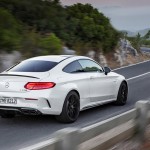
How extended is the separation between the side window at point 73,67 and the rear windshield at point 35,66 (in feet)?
0.86

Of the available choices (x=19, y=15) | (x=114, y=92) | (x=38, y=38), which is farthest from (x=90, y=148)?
(x=19, y=15)

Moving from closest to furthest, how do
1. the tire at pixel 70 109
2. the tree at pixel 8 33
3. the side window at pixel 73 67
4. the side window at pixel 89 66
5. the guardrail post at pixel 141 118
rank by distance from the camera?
the guardrail post at pixel 141 118
the tire at pixel 70 109
the side window at pixel 73 67
the side window at pixel 89 66
the tree at pixel 8 33

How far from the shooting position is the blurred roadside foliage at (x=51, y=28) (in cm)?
2112

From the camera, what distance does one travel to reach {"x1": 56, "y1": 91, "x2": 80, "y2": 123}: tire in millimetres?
10308

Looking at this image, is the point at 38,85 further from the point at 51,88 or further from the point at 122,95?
the point at 122,95

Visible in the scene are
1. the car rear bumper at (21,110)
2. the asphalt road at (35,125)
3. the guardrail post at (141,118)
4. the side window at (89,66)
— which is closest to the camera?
the guardrail post at (141,118)

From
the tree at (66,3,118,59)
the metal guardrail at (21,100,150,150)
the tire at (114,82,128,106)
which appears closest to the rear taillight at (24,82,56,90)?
the metal guardrail at (21,100,150,150)

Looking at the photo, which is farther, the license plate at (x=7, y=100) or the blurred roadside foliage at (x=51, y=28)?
the blurred roadside foliage at (x=51, y=28)

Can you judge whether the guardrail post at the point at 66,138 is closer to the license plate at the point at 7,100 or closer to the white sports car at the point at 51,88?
the white sports car at the point at 51,88

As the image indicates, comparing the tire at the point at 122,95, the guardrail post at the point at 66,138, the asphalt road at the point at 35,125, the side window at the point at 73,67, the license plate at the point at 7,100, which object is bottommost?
the asphalt road at the point at 35,125

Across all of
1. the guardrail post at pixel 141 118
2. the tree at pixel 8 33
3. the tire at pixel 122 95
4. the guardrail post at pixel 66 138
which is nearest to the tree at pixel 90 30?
the tree at pixel 8 33

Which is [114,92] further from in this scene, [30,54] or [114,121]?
[30,54]

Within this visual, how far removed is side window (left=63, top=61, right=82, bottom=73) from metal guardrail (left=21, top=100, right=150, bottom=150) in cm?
364

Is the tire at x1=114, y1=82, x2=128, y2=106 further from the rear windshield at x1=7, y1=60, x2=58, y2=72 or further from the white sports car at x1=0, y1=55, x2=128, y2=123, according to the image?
the rear windshield at x1=7, y1=60, x2=58, y2=72
